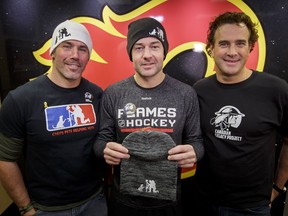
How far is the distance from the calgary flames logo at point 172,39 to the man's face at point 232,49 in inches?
25.0

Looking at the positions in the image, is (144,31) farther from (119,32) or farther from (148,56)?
(119,32)

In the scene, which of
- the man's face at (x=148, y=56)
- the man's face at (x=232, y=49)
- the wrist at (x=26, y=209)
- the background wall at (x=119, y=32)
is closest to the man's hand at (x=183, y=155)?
the man's face at (x=148, y=56)

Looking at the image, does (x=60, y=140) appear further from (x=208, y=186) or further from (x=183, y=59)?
(x=183, y=59)

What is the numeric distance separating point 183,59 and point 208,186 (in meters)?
1.15

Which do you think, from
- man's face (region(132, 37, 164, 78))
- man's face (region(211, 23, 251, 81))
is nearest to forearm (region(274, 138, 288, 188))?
man's face (region(211, 23, 251, 81))

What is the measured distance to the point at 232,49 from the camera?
1.43 metres

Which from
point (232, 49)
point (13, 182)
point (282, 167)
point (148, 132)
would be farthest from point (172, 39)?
point (13, 182)

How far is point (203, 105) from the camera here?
1521mm

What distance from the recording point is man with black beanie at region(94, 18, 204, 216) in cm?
123

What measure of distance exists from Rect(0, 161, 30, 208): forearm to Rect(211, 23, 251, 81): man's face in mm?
1452

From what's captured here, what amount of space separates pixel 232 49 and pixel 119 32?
1.11 meters

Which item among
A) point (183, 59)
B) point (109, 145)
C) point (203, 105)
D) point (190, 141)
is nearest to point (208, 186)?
point (190, 141)

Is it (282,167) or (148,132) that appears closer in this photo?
(148,132)

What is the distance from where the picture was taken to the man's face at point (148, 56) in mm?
1318
